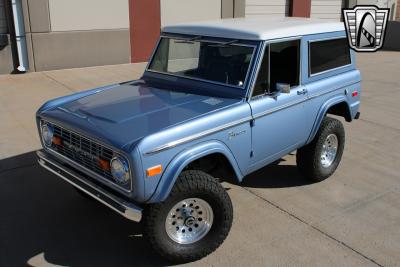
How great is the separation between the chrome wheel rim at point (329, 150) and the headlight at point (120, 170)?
265cm

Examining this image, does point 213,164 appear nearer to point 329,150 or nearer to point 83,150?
point 83,150

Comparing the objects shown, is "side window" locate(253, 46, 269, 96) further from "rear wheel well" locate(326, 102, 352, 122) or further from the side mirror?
"rear wheel well" locate(326, 102, 352, 122)

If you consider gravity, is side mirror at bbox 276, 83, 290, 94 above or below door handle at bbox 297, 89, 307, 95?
above

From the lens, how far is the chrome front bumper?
10.5 feet

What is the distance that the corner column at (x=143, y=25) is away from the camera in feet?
39.7

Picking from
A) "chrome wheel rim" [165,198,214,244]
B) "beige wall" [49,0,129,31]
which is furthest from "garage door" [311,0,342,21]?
"chrome wheel rim" [165,198,214,244]

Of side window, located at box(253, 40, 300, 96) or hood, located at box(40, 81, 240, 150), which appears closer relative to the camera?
hood, located at box(40, 81, 240, 150)

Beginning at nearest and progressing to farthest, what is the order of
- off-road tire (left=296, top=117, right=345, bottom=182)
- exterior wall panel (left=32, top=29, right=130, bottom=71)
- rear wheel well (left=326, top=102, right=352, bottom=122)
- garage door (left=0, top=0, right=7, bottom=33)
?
1. off-road tire (left=296, top=117, right=345, bottom=182)
2. rear wheel well (left=326, top=102, right=352, bottom=122)
3. garage door (left=0, top=0, right=7, bottom=33)
4. exterior wall panel (left=32, top=29, right=130, bottom=71)

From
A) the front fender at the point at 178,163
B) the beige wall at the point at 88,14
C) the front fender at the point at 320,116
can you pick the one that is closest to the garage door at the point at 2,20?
the beige wall at the point at 88,14

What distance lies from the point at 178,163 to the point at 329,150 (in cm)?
249

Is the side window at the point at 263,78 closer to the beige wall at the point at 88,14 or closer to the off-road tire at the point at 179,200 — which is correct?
the off-road tire at the point at 179,200

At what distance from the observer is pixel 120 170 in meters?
3.26

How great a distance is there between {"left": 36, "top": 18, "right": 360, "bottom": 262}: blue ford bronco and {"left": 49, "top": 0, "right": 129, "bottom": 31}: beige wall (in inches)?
275

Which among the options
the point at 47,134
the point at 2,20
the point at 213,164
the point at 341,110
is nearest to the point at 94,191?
the point at 47,134
